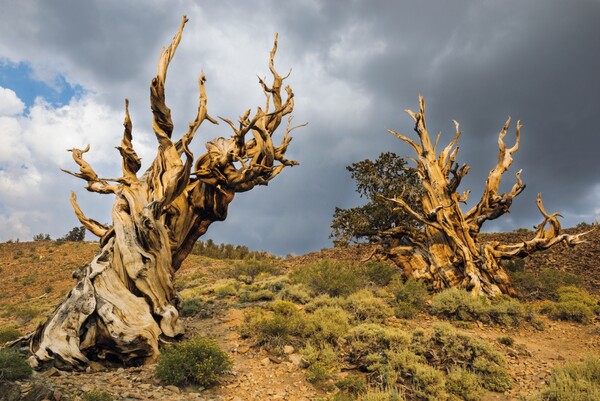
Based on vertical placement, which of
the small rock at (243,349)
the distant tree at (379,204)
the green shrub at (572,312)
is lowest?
the small rock at (243,349)

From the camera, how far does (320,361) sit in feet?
24.0

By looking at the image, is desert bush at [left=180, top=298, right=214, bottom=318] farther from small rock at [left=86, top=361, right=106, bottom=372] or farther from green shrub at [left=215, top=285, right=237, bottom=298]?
small rock at [left=86, top=361, right=106, bottom=372]

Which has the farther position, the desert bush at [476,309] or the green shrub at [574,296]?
the green shrub at [574,296]

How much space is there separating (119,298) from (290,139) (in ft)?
21.2

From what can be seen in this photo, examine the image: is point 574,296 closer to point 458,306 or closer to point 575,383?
point 458,306

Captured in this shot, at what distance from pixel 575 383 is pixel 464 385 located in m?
1.73

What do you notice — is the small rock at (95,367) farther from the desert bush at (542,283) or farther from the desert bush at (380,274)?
the desert bush at (542,283)

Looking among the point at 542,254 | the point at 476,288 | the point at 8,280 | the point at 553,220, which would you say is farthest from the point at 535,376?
the point at 8,280

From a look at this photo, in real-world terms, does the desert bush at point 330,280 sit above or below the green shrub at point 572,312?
above

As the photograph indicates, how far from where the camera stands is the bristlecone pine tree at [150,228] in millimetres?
7074

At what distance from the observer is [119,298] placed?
759cm

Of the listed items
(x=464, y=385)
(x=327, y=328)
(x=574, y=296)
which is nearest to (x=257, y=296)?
(x=327, y=328)

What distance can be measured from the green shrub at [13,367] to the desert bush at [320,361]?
4353 millimetres

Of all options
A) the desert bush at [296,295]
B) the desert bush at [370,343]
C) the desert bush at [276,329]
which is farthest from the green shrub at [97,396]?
the desert bush at [296,295]
